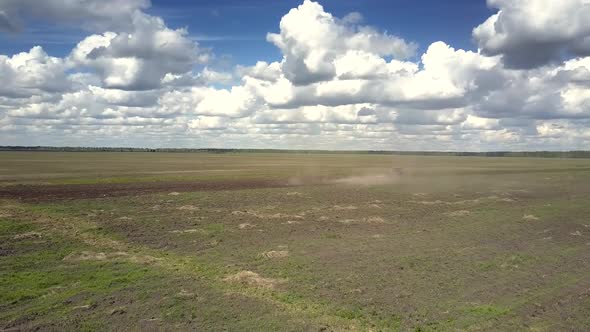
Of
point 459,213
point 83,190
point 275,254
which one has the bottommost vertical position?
point 275,254

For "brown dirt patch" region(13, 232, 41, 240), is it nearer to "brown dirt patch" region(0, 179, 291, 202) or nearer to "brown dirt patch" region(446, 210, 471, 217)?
"brown dirt patch" region(0, 179, 291, 202)

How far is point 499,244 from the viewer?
26156mm

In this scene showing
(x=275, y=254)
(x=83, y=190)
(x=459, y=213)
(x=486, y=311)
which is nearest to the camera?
(x=486, y=311)

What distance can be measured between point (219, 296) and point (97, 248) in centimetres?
1113

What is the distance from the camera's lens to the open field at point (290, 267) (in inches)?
571

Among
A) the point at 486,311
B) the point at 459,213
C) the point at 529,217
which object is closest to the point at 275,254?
the point at 486,311

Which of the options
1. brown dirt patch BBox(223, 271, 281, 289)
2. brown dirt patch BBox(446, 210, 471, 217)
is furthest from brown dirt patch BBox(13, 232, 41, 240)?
brown dirt patch BBox(446, 210, 471, 217)

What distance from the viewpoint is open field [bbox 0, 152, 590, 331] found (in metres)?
14.5

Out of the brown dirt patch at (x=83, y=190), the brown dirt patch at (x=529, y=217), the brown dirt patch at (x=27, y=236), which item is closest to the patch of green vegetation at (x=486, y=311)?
the brown dirt patch at (x=529, y=217)

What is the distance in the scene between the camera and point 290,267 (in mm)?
20719

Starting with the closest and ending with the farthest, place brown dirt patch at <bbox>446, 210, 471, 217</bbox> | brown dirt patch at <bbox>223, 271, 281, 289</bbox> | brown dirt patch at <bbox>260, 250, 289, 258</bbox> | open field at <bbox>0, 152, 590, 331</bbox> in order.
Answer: open field at <bbox>0, 152, 590, 331</bbox> < brown dirt patch at <bbox>223, 271, 281, 289</bbox> < brown dirt patch at <bbox>260, 250, 289, 258</bbox> < brown dirt patch at <bbox>446, 210, 471, 217</bbox>

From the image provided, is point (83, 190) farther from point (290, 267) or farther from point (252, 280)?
→ point (252, 280)

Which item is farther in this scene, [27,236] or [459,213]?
[459,213]

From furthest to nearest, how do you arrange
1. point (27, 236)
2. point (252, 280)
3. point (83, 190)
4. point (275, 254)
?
point (83, 190) < point (27, 236) < point (275, 254) < point (252, 280)
